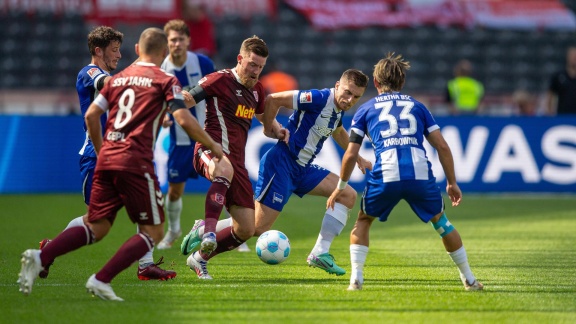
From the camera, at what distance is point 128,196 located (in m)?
6.37

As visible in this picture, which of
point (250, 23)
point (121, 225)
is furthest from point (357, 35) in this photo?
point (121, 225)

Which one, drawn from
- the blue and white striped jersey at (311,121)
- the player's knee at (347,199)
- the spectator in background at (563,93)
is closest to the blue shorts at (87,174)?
the blue and white striped jersey at (311,121)

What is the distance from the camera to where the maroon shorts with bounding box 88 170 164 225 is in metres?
6.35

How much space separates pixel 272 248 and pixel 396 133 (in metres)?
1.55

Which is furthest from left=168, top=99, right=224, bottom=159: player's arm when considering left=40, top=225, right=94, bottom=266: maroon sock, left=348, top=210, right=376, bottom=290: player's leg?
left=348, top=210, right=376, bottom=290: player's leg

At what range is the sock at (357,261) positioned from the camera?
272 inches

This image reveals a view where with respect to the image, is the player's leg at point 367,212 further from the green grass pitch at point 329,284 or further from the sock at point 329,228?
the sock at point 329,228

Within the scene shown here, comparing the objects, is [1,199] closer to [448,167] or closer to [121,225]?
[121,225]

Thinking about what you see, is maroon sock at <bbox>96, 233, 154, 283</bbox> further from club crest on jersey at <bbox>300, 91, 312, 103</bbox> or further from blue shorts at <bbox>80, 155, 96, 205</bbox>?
club crest on jersey at <bbox>300, 91, 312, 103</bbox>

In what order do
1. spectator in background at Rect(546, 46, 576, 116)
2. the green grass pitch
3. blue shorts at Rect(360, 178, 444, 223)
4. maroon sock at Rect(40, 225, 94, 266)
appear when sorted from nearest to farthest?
the green grass pitch, maroon sock at Rect(40, 225, 94, 266), blue shorts at Rect(360, 178, 444, 223), spectator in background at Rect(546, 46, 576, 116)

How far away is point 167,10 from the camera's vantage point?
834 inches

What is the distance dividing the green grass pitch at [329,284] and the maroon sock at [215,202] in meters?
0.44

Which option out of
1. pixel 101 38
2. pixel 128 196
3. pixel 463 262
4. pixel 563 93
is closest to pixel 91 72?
pixel 101 38

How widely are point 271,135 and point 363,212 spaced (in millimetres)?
1517
